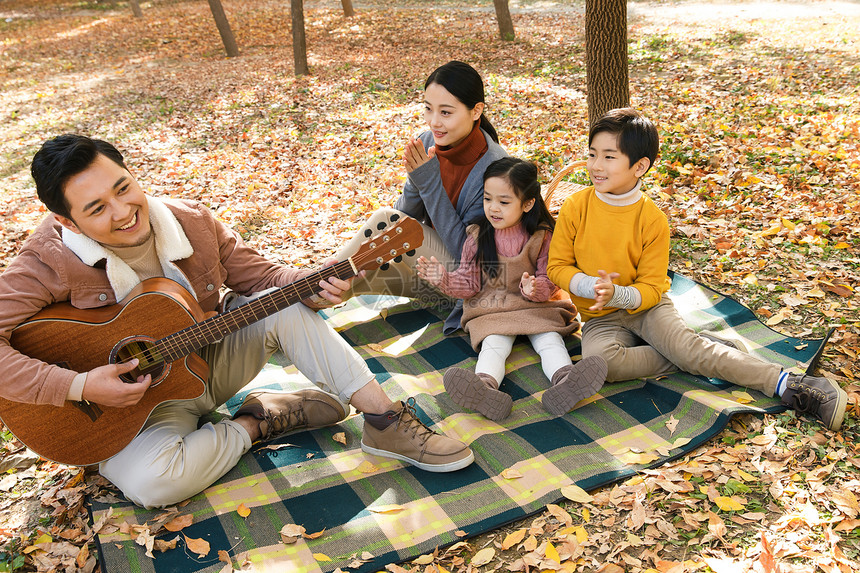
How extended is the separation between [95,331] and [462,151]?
7.33 feet

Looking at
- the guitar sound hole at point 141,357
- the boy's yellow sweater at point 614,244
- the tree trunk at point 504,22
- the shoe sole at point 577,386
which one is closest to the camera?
the guitar sound hole at point 141,357

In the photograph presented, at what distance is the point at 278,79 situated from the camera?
11688 millimetres

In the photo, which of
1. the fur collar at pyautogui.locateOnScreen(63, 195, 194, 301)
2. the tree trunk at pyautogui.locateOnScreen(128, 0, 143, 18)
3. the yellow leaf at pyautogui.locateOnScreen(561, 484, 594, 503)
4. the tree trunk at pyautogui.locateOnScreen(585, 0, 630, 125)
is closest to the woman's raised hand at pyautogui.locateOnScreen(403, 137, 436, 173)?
the fur collar at pyautogui.locateOnScreen(63, 195, 194, 301)

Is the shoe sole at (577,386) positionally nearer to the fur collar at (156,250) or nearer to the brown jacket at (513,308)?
the brown jacket at (513,308)

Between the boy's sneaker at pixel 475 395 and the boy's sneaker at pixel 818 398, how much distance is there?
1373mm

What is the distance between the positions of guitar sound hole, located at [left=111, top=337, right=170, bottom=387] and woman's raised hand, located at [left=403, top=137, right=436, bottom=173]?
173 cm

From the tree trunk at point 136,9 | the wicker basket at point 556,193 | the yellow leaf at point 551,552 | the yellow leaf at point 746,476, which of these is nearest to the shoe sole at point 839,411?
the yellow leaf at point 746,476

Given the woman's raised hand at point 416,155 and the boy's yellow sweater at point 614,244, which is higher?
→ the woman's raised hand at point 416,155

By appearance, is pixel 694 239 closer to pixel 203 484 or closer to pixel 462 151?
pixel 462 151

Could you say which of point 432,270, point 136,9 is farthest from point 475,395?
point 136,9

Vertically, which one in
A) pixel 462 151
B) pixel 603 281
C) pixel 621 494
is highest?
pixel 462 151

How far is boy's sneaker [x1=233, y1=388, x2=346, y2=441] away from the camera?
312 centimetres

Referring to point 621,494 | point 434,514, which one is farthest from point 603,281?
point 434,514

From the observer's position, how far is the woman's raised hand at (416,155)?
3.63m
